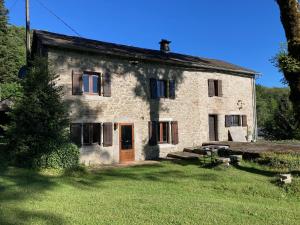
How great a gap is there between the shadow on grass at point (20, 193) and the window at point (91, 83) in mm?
5444

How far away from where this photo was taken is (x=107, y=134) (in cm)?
1606

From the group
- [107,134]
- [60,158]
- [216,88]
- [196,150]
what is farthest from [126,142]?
[216,88]

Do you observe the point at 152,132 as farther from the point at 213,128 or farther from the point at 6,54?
the point at 6,54

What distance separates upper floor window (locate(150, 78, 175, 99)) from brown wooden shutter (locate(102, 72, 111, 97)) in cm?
294

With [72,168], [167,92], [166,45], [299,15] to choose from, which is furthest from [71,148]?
[166,45]

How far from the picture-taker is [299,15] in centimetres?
1100

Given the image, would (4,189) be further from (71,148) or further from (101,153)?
(101,153)

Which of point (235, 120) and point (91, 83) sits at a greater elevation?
point (91, 83)

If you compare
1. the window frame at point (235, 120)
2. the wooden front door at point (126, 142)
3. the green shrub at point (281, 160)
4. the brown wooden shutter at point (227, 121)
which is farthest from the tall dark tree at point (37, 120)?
the window frame at point (235, 120)

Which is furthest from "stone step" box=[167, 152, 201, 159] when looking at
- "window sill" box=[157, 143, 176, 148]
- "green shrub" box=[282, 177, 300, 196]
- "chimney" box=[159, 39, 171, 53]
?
"chimney" box=[159, 39, 171, 53]

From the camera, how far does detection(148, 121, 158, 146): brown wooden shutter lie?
58.7ft

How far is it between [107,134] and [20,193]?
26.0 ft

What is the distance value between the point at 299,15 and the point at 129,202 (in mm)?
8521

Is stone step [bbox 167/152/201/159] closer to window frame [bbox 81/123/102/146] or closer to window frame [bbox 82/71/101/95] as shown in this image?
window frame [bbox 81/123/102/146]
